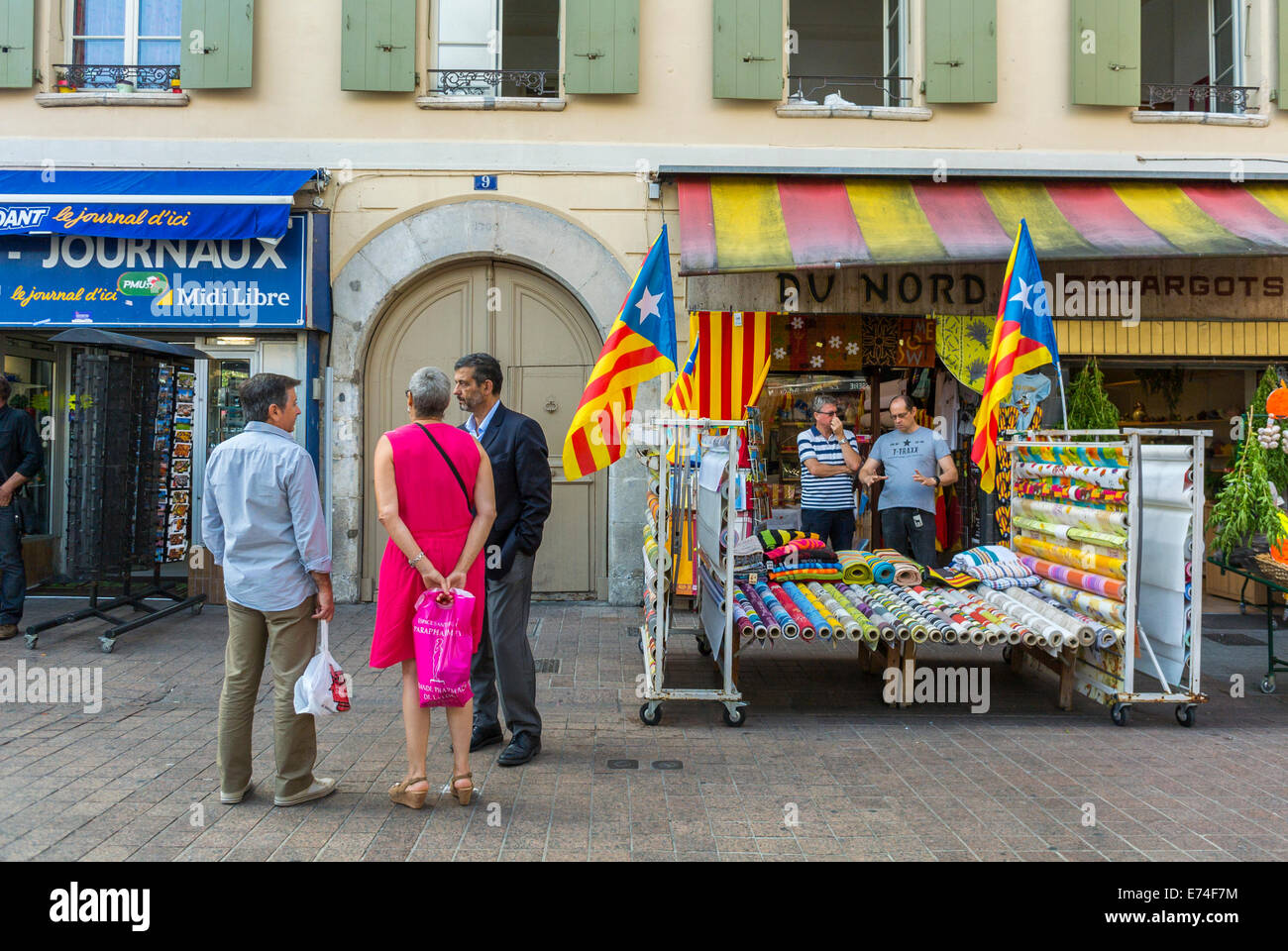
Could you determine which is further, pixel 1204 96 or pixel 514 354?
pixel 1204 96

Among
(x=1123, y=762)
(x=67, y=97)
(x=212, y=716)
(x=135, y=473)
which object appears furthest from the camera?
(x=67, y=97)

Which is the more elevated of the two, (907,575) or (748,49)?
(748,49)

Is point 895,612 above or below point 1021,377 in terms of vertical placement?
below

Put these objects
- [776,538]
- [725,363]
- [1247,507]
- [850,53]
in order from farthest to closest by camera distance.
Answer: [850,53], [725,363], [776,538], [1247,507]

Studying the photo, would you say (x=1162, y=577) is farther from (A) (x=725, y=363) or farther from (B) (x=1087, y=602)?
(A) (x=725, y=363)

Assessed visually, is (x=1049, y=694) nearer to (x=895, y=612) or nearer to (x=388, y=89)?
(x=895, y=612)

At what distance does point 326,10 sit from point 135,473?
4814 mm

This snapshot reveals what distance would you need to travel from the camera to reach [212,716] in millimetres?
5895

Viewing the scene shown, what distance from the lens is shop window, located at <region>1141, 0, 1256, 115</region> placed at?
1026 centimetres

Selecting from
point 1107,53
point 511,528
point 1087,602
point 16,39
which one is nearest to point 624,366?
point 511,528

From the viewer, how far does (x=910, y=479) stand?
798 centimetres

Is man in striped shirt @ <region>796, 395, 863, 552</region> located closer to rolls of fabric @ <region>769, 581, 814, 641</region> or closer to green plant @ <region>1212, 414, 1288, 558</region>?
rolls of fabric @ <region>769, 581, 814, 641</region>

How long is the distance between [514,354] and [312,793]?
19.6ft

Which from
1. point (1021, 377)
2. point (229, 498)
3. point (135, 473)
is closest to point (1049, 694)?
point (1021, 377)
